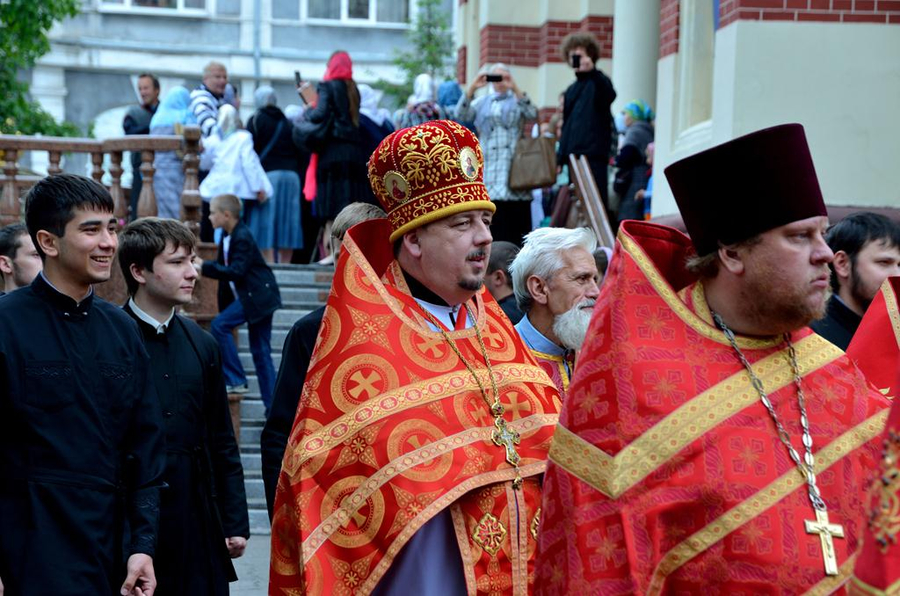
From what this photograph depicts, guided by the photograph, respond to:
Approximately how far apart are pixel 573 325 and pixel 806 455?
6.82ft

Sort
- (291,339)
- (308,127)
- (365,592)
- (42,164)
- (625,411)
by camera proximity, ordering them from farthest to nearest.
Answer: (42,164), (308,127), (291,339), (365,592), (625,411)

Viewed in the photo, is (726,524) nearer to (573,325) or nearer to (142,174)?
(573,325)

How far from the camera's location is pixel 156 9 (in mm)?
36312

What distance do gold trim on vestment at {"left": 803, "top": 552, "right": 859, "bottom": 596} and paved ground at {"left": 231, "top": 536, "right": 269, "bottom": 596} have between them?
17.8 ft

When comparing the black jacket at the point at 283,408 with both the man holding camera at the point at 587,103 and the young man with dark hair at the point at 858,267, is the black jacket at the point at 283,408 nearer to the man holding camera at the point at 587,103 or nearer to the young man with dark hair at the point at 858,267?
the young man with dark hair at the point at 858,267

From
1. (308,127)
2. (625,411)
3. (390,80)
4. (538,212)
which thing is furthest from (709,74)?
(390,80)

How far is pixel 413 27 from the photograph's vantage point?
37188 millimetres

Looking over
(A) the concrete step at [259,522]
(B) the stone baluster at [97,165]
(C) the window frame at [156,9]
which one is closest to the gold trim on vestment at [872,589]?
(A) the concrete step at [259,522]

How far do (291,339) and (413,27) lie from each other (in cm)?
3273

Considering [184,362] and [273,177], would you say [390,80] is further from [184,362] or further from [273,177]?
[184,362]

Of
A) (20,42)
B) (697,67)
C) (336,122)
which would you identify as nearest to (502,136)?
(336,122)

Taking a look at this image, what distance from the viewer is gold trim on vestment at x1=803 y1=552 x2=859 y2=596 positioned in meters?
3.27

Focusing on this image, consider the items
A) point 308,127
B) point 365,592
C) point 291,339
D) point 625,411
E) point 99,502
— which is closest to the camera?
point 625,411

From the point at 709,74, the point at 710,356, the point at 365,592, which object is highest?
the point at 709,74
